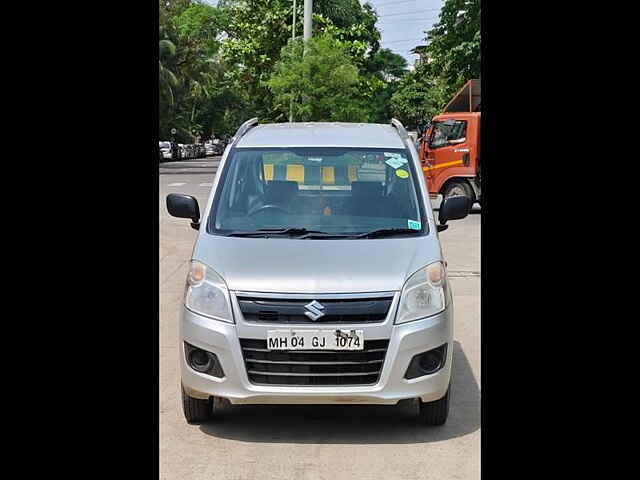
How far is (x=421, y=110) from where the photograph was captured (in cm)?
8388

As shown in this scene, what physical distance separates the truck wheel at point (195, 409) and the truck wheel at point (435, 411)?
4.20 ft

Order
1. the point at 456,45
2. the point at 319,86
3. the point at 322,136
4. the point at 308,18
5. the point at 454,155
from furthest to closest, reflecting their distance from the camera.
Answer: the point at 456,45 < the point at 308,18 < the point at 319,86 < the point at 454,155 < the point at 322,136

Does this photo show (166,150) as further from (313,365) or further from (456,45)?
(313,365)

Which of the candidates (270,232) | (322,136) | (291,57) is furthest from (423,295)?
(291,57)

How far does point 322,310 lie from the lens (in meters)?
5.48

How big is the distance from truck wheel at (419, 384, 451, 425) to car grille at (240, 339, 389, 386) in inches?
20.7

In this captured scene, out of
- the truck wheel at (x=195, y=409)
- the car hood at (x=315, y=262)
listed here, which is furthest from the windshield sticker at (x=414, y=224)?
the truck wheel at (x=195, y=409)

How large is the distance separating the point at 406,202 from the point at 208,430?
1918mm

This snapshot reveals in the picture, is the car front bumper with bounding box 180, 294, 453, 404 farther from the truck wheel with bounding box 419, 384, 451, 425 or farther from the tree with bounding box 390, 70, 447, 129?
the tree with bounding box 390, 70, 447, 129

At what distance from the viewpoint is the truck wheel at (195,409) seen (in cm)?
596

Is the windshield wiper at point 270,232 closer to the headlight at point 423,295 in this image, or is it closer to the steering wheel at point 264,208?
the steering wheel at point 264,208

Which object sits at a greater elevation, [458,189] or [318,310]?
[458,189]

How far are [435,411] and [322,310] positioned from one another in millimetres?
1008
